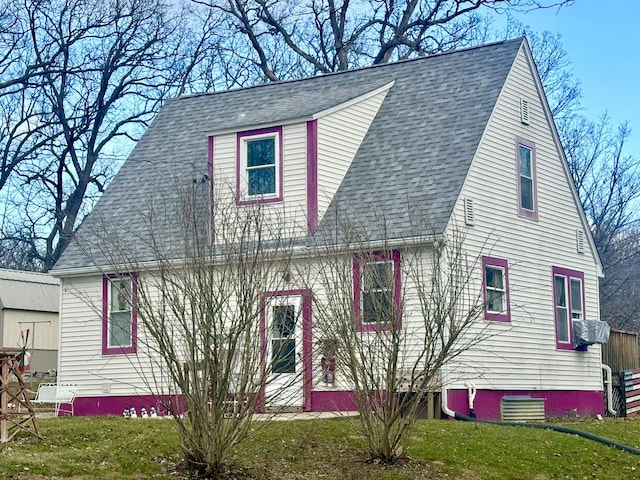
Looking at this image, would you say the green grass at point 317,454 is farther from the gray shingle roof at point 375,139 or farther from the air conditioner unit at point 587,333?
the air conditioner unit at point 587,333

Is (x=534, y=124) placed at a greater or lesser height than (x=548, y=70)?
lesser

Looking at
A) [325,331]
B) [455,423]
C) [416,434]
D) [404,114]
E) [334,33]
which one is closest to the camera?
[325,331]

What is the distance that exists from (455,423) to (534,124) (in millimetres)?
7826

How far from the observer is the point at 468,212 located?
1969 cm

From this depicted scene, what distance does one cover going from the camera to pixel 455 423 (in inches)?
680

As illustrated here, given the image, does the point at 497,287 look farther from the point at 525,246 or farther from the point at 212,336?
the point at 212,336

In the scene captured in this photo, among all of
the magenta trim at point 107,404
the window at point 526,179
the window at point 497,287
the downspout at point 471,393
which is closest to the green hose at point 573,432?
the downspout at point 471,393

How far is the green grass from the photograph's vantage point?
13.1 m

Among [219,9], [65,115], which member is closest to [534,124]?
[219,9]

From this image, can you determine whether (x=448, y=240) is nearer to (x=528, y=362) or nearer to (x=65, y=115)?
(x=528, y=362)

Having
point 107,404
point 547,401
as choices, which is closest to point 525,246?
point 547,401

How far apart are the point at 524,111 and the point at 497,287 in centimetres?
402

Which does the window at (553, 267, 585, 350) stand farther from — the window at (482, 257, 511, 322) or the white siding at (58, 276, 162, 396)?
the white siding at (58, 276, 162, 396)

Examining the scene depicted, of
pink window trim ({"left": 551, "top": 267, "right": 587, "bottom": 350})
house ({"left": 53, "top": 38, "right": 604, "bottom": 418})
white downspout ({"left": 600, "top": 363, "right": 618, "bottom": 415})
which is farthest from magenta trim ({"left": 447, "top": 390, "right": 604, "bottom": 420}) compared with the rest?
pink window trim ({"left": 551, "top": 267, "right": 587, "bottom": 350})
